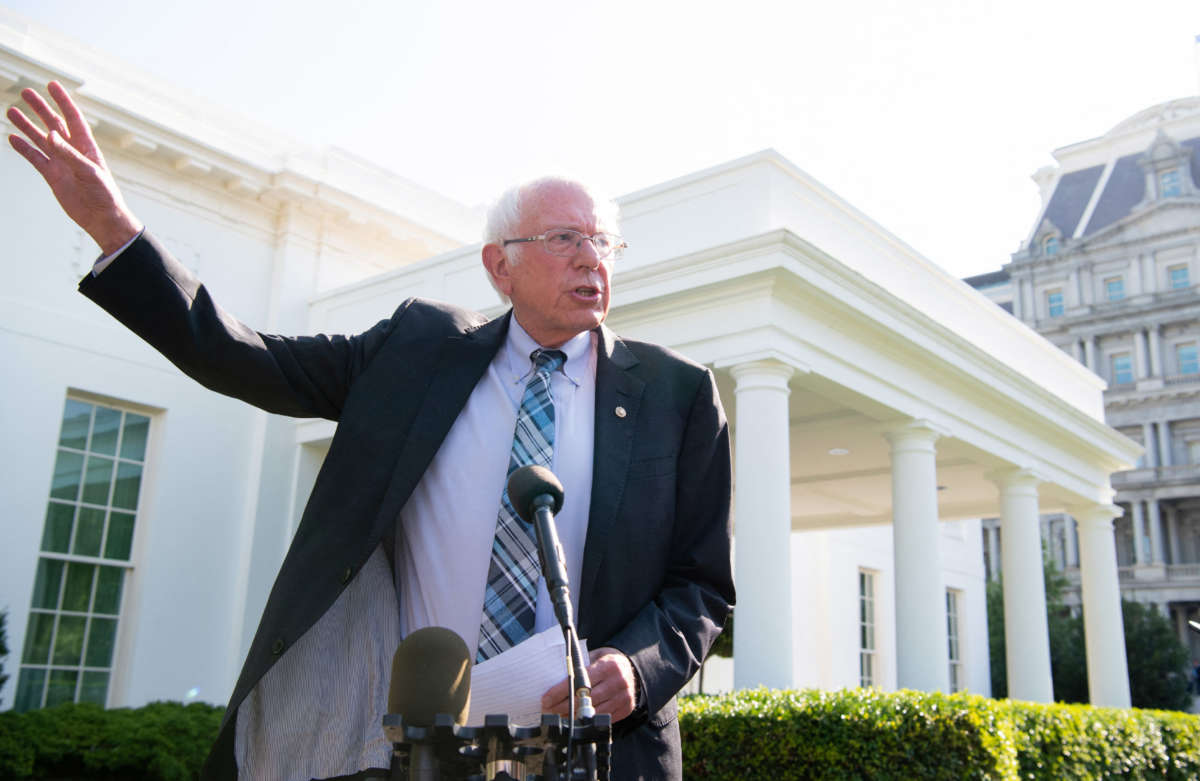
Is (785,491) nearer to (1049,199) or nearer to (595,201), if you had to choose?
(595,201)

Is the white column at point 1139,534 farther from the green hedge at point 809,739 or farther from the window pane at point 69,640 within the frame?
the window pane at point 69,640

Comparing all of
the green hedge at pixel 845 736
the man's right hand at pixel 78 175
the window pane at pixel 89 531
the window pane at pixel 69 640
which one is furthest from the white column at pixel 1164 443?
the man's right hand at pixel 78 175

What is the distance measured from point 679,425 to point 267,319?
42.7ft

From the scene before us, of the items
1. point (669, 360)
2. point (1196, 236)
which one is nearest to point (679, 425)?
point (669, 360)

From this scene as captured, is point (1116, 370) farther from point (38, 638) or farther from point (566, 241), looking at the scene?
point (566, 241)

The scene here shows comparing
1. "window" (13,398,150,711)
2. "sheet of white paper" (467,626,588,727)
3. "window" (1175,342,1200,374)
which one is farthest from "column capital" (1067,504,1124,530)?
"window" (1175,342,1200,374)

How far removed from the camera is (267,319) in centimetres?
1430

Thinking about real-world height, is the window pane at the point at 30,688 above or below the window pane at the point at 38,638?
below

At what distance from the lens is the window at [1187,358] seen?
136 feet

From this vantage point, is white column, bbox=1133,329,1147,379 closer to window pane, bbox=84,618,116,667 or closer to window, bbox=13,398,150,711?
window, bbox=13,398,150,711

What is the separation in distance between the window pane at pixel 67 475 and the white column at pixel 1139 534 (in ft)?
136

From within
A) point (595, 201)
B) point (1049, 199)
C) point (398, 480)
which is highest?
point (1049, 199)

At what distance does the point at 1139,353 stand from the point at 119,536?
41321 millimetres

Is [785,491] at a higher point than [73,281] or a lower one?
lower
